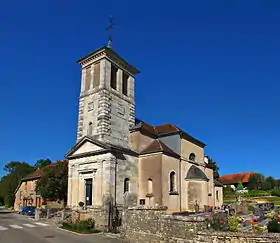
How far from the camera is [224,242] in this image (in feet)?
37.9

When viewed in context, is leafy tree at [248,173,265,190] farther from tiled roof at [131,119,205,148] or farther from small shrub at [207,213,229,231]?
small shrub at [207,213,229,231]

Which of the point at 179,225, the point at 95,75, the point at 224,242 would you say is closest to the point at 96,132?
the point at 95,75

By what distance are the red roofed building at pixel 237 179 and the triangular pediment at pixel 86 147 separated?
63822 mm

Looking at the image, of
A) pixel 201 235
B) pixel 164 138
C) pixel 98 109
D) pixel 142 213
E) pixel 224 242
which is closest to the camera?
pixel 224 242

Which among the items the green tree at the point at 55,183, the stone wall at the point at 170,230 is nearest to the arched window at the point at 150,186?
the stone wall at the point at 170,230

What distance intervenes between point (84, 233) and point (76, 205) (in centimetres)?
771

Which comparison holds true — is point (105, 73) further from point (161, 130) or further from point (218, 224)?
point (218, 224)

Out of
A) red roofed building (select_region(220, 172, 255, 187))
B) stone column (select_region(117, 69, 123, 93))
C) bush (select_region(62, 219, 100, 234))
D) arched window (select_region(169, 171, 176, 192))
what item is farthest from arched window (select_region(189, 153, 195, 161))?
red roofed building (select_region(220, 172, 255, 187))

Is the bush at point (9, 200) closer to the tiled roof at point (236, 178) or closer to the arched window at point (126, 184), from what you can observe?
the arched window at point (126, 184)

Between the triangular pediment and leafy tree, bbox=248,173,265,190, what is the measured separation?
61.8 m

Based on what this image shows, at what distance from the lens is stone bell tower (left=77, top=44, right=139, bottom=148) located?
90.1 ft

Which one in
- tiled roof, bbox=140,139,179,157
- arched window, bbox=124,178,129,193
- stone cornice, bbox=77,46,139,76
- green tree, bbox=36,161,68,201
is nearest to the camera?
arched window, bbox=124,178,129,193

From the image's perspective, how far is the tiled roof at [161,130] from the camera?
3010cm

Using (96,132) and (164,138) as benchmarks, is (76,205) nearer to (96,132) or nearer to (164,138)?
(96,132)
